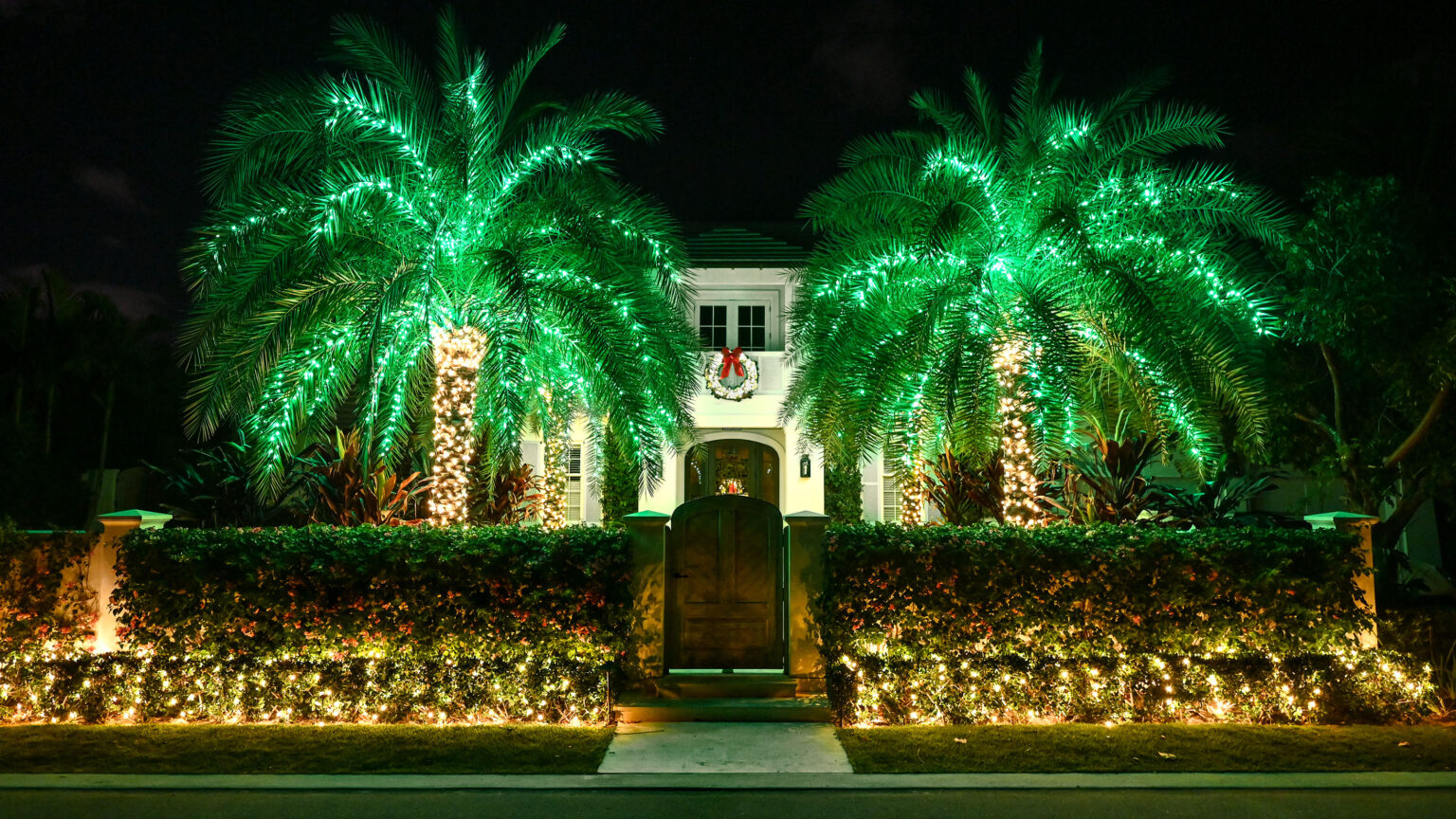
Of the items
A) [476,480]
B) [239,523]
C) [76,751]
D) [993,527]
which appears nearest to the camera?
[76,751]

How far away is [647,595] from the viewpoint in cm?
909

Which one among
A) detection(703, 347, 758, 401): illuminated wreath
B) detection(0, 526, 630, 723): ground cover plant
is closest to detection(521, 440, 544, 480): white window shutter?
detection(703, 347, 758, 401): illuminated wreath

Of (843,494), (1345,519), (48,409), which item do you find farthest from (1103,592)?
(48,409)

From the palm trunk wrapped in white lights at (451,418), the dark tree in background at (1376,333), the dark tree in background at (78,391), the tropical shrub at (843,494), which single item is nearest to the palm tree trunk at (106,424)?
the dark tree in background at (78,391)

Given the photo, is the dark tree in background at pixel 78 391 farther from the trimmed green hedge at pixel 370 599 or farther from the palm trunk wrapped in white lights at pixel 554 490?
the trimmed green hedge at pixel 370 599

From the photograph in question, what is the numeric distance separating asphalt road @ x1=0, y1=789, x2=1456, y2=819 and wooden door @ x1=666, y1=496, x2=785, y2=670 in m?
2.92

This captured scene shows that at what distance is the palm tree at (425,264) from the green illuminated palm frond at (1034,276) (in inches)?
79.9

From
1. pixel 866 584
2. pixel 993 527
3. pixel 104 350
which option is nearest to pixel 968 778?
pixel 866 584

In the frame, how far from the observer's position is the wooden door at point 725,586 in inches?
376

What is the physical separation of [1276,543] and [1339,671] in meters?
1.18

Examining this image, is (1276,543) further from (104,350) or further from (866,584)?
(104,350)

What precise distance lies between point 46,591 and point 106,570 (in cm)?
48

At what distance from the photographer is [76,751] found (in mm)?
7285

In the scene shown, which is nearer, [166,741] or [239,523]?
[166,741]
